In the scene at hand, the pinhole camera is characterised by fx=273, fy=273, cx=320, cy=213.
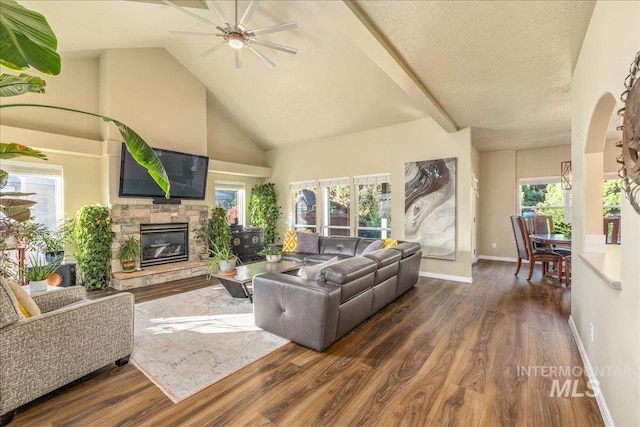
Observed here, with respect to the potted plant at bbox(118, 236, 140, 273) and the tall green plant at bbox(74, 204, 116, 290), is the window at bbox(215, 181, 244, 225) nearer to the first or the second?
the potted plant at bbox(118, 236, 140, 273)

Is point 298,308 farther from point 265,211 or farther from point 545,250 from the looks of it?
point 265,211

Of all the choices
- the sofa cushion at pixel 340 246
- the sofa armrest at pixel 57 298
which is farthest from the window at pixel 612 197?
the sofa armrest at pixel 57 298

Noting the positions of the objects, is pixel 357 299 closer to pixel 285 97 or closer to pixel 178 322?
pixel 178 322

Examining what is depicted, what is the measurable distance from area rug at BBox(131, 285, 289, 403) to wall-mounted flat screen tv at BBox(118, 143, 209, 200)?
2227mm

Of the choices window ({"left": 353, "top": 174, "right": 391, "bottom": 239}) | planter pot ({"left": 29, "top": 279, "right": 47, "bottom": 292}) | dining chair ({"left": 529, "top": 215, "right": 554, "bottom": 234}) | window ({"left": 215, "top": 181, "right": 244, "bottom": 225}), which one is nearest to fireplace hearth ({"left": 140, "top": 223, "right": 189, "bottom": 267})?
window ({"left": 215, "top": 181, "right": 244, "bottom": 225})

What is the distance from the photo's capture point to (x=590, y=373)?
2105 mm

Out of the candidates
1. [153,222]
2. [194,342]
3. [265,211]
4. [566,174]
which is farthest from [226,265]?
[566,174]

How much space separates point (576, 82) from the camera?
2.85 m

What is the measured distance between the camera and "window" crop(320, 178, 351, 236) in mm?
6609

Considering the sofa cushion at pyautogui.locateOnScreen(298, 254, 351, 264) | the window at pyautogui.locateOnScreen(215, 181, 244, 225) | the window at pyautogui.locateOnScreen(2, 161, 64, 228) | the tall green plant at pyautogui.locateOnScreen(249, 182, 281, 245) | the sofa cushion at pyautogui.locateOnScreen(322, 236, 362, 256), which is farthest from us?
the tall green plant at pyautogui.locateOnScreen(249, 182, 281, 245)

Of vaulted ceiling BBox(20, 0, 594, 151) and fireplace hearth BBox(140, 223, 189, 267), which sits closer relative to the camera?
vaulted ceiling BBox(20, 0, 594, 151)

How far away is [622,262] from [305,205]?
245 inches

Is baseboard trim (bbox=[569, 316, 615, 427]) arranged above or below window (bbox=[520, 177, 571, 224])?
below

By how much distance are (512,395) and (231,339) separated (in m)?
2.43
